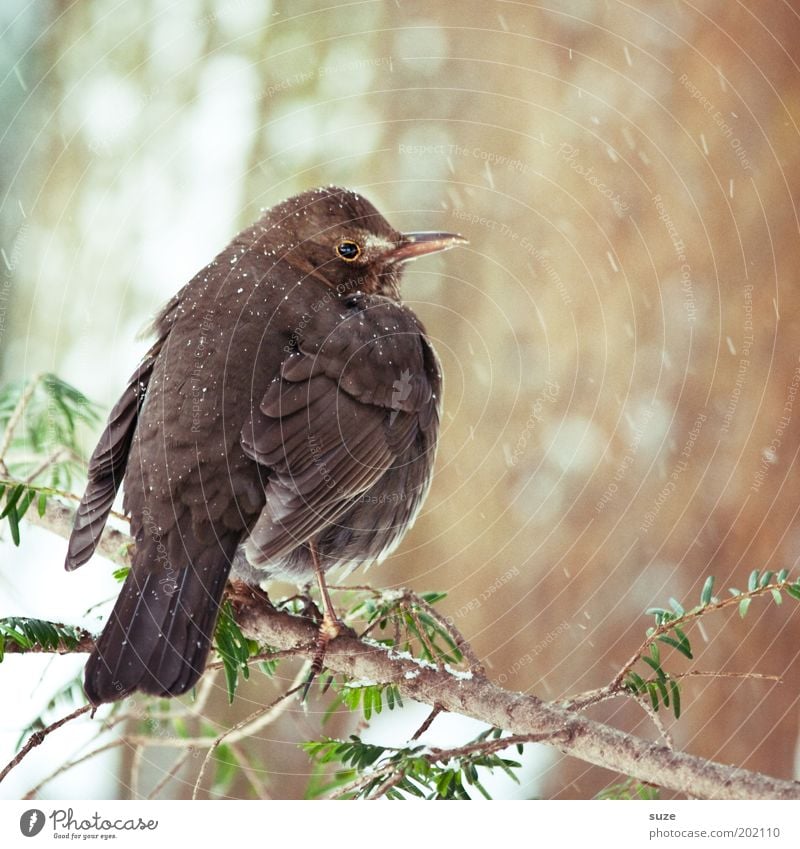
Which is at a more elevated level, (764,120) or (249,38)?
(249,38)

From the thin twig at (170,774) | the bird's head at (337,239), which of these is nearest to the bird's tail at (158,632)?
the thin twig at (170,774)

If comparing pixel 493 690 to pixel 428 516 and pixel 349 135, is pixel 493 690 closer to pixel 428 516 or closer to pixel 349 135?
pixel 428 516

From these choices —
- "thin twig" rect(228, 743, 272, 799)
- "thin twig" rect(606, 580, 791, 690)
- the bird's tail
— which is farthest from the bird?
"thin twig" rect(606, 580, 791, 690)

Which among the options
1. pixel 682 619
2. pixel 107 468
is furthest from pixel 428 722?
pixel 107 468

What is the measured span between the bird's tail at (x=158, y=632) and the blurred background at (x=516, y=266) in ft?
1.13

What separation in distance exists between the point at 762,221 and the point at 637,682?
117 centimetres

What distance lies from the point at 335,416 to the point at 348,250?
449 mm

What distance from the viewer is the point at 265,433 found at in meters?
1.64

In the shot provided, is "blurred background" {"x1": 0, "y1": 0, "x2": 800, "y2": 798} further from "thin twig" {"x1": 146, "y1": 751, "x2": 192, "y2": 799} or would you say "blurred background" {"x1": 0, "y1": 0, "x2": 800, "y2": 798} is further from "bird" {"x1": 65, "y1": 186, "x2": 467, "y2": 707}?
"bird" {"x1": 65, "y1": 186, "x2": 467, "y2": 707}

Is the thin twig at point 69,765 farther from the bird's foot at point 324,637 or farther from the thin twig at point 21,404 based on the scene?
the thin twig at point 21,404

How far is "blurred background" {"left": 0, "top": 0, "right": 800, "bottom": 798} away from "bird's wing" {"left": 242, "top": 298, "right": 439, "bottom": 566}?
33 centimetres

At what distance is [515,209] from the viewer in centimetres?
219

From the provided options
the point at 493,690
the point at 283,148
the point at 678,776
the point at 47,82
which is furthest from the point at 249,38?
the point at 678,776

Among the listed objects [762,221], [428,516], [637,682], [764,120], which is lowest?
[637,682]
